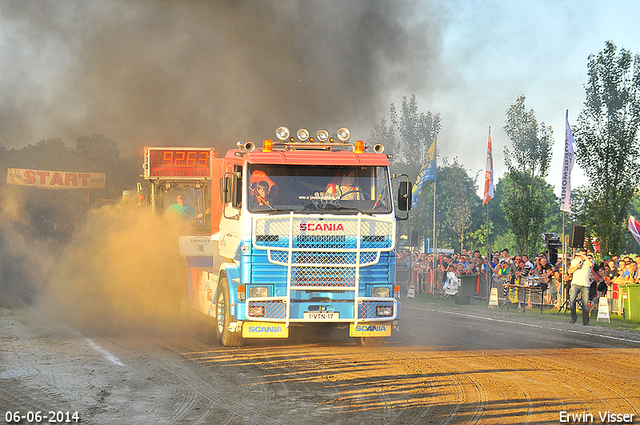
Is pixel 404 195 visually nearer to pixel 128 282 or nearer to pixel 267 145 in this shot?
pixel 267 145

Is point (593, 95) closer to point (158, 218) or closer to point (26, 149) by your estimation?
point (158, 218)

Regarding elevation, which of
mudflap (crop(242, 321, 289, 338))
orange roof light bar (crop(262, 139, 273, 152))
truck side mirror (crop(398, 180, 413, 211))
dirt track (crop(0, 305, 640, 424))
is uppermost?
orange roof light bar (crop(262, 139, 273, 152))

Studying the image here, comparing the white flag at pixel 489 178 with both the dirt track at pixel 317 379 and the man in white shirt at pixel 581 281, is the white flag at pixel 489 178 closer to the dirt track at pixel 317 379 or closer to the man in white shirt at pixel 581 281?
the man in white shirt at pixel 581 281

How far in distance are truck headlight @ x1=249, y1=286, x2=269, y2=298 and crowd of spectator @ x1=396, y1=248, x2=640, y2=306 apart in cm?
1004

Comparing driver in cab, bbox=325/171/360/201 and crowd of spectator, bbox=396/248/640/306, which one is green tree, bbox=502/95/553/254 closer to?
crowd of spectator, bbox=396/248/640/306

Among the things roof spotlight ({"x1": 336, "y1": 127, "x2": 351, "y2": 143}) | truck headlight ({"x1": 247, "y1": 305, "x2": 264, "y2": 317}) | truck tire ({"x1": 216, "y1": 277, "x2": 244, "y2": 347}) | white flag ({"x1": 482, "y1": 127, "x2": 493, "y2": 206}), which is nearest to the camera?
truck headlight ({"x1": 247, "y1": 305, "x2": 264, "y2": 317})

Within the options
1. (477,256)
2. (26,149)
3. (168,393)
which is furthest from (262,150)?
(26,149)

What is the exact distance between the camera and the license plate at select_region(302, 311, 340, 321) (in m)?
10.8

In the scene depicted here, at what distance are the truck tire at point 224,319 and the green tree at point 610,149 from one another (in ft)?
62.3

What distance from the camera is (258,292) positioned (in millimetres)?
10766

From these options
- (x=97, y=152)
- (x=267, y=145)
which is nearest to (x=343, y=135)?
(x=267, y=145)

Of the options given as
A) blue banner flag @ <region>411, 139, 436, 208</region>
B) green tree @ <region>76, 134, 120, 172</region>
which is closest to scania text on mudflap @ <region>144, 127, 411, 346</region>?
blue banner flag @ <region>411, 139, 436, 208</region>

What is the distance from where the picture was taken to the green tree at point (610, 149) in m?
27.0

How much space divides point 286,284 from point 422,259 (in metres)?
21.5
